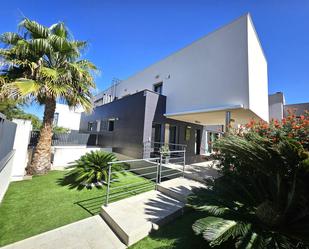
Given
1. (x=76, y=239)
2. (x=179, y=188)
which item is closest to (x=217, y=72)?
(x=179, y=188)

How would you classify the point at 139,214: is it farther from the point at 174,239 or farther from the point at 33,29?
the point at 33,29

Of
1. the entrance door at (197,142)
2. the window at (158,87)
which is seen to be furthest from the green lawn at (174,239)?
the entrance door at (197,142)

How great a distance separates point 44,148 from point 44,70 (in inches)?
149

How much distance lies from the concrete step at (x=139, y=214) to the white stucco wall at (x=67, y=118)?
19445 millimetres

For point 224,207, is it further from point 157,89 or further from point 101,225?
point 157,89

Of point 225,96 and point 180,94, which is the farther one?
point 180,94

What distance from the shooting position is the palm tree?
22.0ft

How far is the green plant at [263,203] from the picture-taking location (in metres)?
2.27

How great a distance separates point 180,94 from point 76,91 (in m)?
6.29

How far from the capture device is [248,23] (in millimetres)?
7641

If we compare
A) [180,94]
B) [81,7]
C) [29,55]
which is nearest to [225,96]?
[180,94]

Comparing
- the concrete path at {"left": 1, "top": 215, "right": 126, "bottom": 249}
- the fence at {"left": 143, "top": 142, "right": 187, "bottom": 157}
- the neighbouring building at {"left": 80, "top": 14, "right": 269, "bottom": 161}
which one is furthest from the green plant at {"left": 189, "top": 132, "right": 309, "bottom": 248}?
the fence at {"left": 143, "top": 142, "right": 187, "bottom": 157}

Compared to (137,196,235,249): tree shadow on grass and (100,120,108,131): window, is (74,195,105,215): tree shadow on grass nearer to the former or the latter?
(137,196,235,249): tree shadow on grass

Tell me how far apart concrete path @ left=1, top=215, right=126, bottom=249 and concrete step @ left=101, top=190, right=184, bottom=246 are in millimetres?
191
